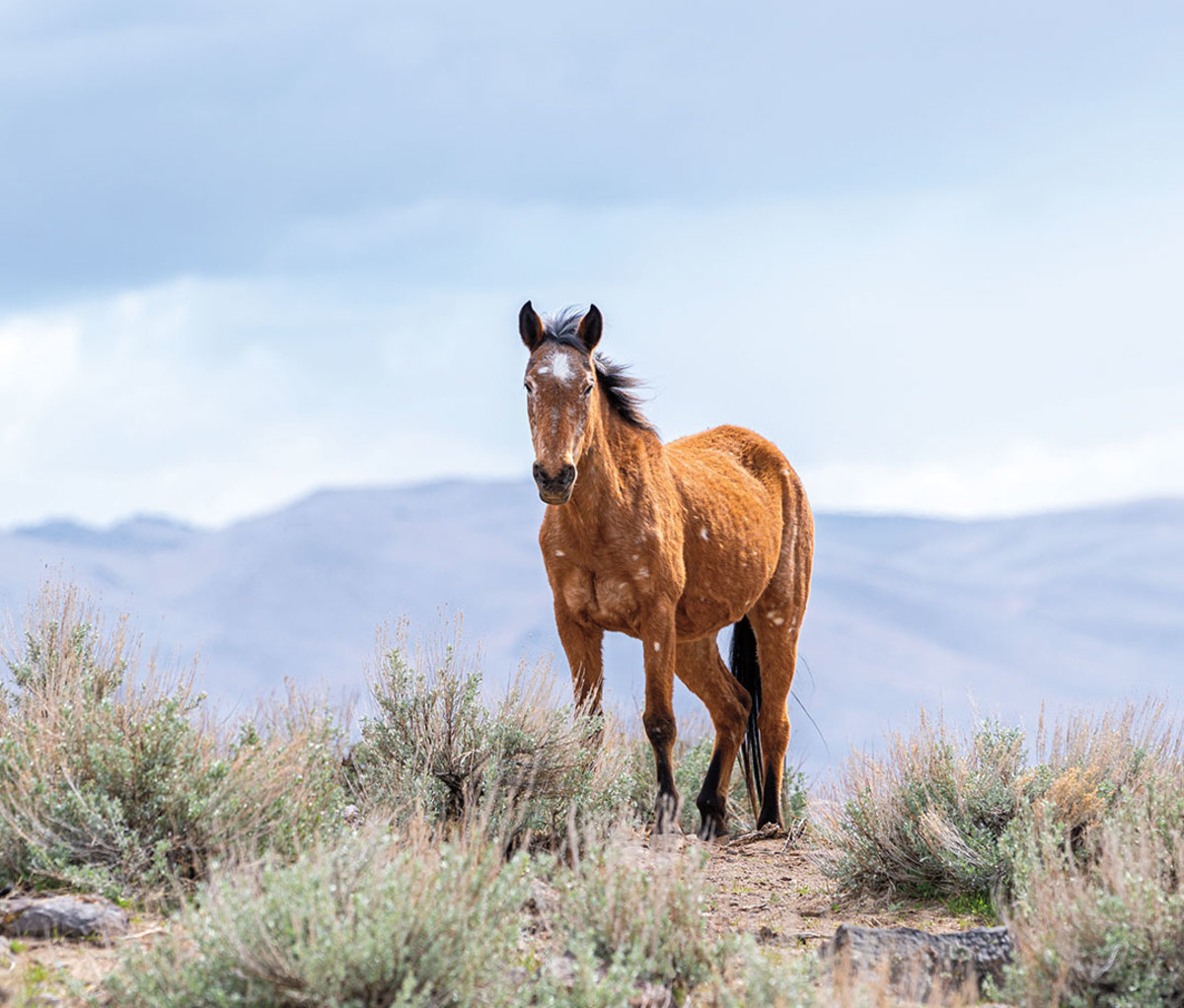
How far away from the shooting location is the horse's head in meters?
7.06

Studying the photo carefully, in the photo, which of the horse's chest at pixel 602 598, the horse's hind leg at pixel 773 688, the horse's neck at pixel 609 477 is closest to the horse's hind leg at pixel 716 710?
the horse's hind leg at pixel 773 688

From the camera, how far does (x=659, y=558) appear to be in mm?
7898

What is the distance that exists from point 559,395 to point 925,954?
3.74m

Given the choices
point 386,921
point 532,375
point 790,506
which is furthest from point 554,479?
point 790,506

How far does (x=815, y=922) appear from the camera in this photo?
681cm

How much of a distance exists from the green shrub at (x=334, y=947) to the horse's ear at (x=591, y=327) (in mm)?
4121

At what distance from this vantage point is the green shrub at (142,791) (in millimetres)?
5477

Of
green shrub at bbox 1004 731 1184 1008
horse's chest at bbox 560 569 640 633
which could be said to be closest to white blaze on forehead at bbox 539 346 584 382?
horse's chest at bbox 560 569 640 633

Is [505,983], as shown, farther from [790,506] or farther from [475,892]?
[790,506]

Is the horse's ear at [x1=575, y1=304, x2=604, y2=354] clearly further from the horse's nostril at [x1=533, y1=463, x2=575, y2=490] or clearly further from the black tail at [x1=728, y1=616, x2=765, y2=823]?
the black tail at [x1=728, y1=616, x2=765, y2=823]

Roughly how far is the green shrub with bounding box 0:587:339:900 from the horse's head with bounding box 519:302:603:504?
205 cm

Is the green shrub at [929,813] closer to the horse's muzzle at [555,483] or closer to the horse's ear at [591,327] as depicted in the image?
the horse's muzzle at [555,483]

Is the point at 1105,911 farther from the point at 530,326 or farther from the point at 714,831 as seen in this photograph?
the point at 530,326

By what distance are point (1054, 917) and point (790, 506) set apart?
589cm
